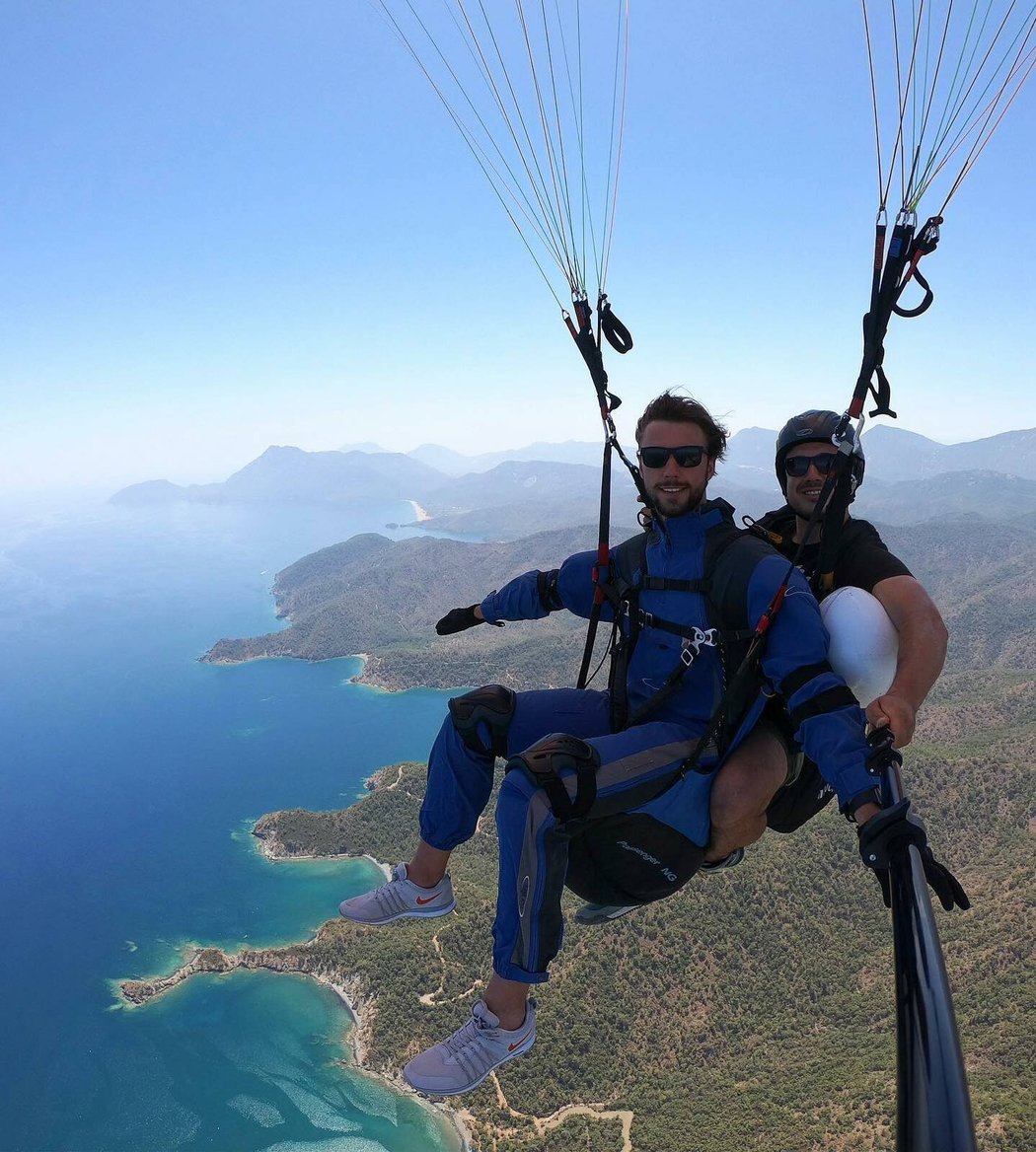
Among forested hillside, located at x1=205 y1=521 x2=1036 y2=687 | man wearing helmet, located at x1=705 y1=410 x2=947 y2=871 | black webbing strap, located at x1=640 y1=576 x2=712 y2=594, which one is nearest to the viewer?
man wearing helmet, located at x1=705 y1=410 x2=947 y2=871

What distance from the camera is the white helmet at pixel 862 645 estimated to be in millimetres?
2812

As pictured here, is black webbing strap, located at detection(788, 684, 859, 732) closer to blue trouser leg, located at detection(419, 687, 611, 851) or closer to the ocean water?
blue trouser leg, located at detection(419, 687, 611, 851)

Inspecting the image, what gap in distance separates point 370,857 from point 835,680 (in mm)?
63673

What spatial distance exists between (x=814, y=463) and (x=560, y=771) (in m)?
1.98

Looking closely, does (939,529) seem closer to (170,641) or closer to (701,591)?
(170,641)

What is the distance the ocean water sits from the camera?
39781 mm

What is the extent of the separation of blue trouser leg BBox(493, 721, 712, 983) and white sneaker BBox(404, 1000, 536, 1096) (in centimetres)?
27

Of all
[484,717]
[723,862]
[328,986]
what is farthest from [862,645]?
[328,986]

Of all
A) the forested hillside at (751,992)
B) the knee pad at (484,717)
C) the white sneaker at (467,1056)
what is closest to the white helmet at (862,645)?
the knee pad at (484,717)

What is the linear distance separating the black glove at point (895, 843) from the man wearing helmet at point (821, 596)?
1.42 feet

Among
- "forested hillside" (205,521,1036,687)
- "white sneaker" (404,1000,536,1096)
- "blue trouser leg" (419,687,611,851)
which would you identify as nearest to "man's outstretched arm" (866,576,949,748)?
"blue trouser leg" (419,687,611,851)

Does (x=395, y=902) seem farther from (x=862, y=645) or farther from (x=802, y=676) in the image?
(x=862, y=645)

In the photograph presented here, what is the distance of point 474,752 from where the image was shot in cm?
349

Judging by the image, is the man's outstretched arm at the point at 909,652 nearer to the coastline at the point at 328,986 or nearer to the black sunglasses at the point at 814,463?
the black sunglasses at the point at 814,463
